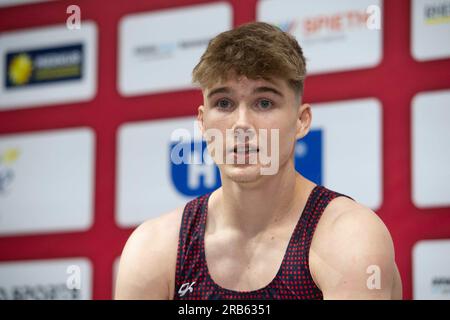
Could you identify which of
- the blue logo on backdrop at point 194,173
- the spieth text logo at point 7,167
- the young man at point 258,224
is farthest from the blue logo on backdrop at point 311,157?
the spieth text logo at point 7,167

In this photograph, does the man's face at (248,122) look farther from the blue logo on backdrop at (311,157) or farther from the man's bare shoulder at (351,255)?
the blue logo on backdrop at (311,157)

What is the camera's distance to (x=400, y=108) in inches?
119

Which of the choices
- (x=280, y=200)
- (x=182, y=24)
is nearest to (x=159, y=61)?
(x=182, y=24)

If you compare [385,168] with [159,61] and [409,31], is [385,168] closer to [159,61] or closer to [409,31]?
[409,31]

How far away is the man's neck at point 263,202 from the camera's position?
79.0 inches

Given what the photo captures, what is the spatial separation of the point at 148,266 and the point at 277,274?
320 mm

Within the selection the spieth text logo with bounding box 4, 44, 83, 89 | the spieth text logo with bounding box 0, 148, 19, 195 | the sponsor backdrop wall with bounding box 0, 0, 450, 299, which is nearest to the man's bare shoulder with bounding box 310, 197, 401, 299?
the sponsor backdrop wall with bounding box 0, 0, 450, 299

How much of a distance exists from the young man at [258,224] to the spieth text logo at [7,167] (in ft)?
5.89

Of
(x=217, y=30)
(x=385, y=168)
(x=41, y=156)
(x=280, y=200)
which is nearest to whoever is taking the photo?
(x=280, y=200)

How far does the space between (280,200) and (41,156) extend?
1901mm

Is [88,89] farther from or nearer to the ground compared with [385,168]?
farther from the ground

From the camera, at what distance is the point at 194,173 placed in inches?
129

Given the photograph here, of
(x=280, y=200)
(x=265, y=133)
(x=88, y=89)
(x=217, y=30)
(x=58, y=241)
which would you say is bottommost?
(x=58, y=241)

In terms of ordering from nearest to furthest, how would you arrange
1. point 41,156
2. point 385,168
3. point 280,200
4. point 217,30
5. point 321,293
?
point 321,293 → point 280,200 → point 385,168 → point 217,30 → point 41,156
